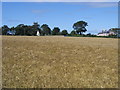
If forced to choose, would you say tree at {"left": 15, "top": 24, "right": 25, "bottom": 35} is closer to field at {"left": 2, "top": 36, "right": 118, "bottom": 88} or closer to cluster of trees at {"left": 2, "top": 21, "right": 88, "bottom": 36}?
cluster of trees at {"left": 2, "top": 21, "right": 88, "bottom": 36}

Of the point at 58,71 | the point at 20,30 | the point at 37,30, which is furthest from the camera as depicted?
the point at 37,30

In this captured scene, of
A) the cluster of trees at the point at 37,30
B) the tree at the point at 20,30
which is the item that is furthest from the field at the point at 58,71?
the tree at the point at 20,30

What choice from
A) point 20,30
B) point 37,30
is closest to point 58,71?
point 20,30

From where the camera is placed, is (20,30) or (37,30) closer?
(20,30)

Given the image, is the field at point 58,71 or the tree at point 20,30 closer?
the field at point 58,71

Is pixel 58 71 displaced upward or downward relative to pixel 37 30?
downward

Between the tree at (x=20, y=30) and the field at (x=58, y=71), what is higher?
the tree at (x=20, y=30)

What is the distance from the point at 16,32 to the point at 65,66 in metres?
76.3

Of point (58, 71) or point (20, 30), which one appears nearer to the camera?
point (58, 71)

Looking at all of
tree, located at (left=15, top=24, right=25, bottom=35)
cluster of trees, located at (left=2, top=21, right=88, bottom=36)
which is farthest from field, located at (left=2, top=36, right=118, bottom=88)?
tree, located at (left=15, top=24, right=25, bottom=35)

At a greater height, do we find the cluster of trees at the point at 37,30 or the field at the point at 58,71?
the cluster of trees at the point at 37,30

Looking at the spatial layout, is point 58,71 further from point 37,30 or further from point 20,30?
point 37,30

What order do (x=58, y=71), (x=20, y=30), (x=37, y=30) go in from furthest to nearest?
(x=37, y=30) < (x=20, y=30) < (x=58, y=71)

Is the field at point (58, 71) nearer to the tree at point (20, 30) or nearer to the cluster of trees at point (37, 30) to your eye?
the cluster of trees at point (37, 30)
